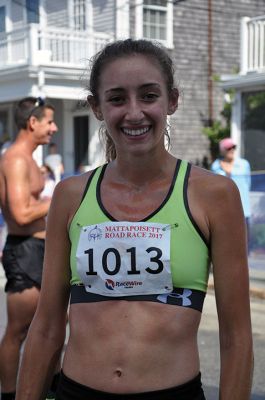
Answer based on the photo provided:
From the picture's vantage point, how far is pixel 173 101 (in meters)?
2.24

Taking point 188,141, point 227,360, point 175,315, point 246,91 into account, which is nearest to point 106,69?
point 175,315

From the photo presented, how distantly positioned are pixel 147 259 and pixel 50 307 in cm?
39

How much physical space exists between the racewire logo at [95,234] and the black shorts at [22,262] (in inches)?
96.6

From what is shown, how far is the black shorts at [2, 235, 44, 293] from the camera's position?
4527 mm

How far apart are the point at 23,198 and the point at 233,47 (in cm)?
1649

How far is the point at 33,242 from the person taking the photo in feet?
15.1

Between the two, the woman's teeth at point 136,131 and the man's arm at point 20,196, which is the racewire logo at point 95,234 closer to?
the woman's teeth at point 136,131

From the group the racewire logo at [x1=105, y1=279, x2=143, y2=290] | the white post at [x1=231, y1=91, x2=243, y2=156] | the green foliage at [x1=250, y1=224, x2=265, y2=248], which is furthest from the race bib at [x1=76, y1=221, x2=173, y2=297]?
the white post at [x1=231, y1=91, x2=243, y2=156]

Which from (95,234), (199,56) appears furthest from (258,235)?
(199,56)

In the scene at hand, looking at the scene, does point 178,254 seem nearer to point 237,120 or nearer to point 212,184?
point 212,184

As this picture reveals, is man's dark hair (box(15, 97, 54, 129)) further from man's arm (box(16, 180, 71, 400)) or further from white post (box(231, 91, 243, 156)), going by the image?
white post (box(231, 91, 243, 156))

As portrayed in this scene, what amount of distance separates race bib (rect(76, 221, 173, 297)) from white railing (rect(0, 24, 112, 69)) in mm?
14992

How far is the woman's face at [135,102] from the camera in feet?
6.78

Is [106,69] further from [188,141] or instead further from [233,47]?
[233,47]
